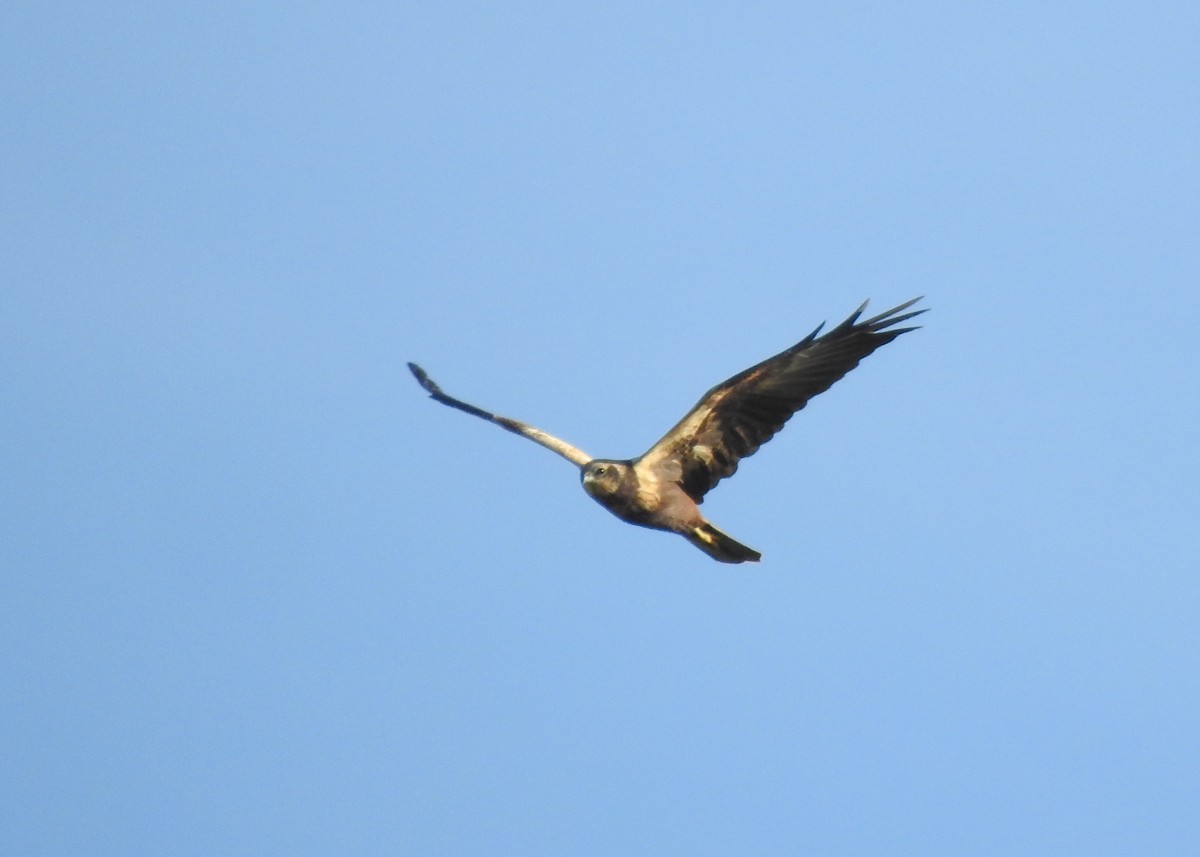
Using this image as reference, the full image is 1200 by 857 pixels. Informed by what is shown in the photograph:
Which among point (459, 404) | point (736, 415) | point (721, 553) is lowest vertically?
point (721, 553)

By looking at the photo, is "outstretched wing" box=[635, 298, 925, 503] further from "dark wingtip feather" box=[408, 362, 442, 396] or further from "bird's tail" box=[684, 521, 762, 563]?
"dark wingtip feather" box=[408, 362, 442, 396]

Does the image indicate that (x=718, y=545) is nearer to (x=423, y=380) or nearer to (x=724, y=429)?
(x=724, y=429)

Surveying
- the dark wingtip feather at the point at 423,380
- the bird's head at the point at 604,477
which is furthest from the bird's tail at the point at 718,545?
the dark wingtip feather at the point at 423,380

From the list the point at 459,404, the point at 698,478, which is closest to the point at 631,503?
the point at 698,478

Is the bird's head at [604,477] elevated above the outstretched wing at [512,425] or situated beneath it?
situated beneath

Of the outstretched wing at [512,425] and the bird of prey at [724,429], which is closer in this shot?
the bird of prey at [724,429]

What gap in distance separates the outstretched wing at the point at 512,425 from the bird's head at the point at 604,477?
3.03 ft

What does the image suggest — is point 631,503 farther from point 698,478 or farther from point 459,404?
point 459,404

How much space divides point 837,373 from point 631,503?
2.28 metres

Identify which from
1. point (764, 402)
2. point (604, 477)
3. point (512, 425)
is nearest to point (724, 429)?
point (764, 402)

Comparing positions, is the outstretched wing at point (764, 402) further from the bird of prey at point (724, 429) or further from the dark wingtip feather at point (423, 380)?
the dark wingtip feather at point (423, 380)

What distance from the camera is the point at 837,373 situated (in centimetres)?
1647

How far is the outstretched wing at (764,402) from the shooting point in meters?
16.4

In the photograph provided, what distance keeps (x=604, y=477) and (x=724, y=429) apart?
4.22 feet
